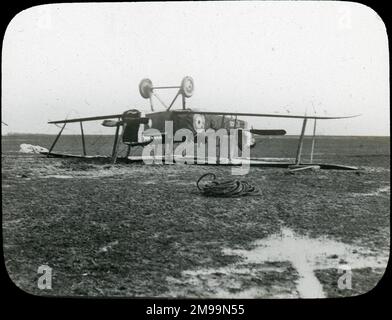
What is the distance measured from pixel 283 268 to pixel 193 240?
1640 millimetres

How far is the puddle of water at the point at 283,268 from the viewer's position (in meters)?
5.36

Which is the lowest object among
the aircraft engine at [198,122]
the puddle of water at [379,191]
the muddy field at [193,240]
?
the puddle of water at [379,191]

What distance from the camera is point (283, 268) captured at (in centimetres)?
583

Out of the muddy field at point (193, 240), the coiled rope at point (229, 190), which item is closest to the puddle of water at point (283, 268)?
the muddy field at point (193, 240)

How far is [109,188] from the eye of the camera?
10.9 meters

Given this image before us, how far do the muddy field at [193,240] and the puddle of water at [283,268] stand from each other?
0.01 meters

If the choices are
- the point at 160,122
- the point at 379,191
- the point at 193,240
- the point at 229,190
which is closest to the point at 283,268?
the point at 193,240

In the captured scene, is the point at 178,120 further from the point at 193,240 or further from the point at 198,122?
the point at 193,240

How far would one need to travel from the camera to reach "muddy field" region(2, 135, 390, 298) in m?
5.51

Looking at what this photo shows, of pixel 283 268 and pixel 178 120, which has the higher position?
pixel 178 120

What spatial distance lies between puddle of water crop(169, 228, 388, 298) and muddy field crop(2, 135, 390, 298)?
0.01 meters

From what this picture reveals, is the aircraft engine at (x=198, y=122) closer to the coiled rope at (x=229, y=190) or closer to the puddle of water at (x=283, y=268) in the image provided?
the coiled rope at (x=229, y=190)
